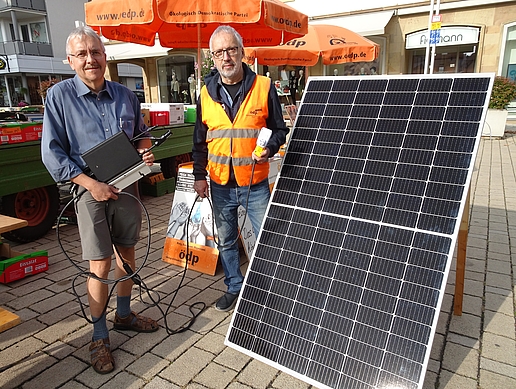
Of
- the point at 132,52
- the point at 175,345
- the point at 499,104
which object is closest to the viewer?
the point at 175,345

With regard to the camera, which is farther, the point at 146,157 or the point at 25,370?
the point at 25,370

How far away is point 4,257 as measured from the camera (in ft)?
13.9

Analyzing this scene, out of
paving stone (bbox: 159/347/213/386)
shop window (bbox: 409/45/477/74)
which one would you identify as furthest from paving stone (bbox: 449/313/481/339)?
shop window (bbox: 409/45/477/74)

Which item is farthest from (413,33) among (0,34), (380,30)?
(0,34)

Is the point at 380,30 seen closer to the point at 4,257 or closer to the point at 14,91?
the point at 4,257

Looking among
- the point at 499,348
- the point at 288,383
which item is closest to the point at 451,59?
the point at 499,348

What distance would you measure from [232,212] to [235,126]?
765 mm

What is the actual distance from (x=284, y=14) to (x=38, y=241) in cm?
442

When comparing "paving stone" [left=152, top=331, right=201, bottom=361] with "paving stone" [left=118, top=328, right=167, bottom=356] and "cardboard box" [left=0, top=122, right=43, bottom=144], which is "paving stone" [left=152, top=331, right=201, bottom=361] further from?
"cardboard box" [left=0, top=122, right=43, bottom=144]

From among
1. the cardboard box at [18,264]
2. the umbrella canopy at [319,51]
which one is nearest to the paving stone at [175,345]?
the cardboard box at [18,264]

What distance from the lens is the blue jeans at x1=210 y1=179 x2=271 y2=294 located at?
3.21m

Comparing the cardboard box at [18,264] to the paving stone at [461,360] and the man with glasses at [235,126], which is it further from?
the paving stone at [461,360]

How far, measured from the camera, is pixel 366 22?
15.3 meters

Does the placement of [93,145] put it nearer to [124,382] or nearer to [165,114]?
[124,382]
